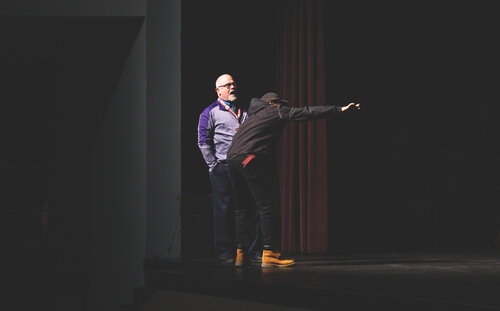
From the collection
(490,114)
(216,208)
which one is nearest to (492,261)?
(490,114)

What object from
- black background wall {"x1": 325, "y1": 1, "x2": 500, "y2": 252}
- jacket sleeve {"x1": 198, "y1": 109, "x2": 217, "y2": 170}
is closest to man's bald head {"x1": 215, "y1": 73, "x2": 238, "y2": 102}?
jacket sleeve {"x1": 198, "y1": 109, "x2": 217, "y2": 170}

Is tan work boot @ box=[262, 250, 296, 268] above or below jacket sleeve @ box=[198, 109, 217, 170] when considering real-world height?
below

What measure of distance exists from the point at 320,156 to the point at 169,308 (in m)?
2.11

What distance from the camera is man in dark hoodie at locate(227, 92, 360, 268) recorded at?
328 centimetres

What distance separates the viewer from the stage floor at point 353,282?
2.31 metres

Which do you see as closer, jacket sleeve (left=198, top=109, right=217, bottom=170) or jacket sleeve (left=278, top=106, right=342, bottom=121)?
jacket sleeve (left=278, top=106, right=342, bottom=121)

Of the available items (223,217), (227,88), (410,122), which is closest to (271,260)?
(223,217)

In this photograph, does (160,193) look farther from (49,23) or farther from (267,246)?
(49,23)

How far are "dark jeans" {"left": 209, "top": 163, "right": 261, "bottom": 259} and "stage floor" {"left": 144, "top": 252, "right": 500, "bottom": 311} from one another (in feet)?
0.59

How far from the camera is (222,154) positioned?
12.4 feet

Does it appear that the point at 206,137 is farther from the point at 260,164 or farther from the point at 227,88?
the point at 260,164

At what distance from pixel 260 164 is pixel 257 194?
0.19 metres

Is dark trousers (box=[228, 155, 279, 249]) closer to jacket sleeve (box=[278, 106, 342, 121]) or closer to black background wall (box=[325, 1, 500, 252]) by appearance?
jacket sleeve (box=[278, 106, 342, 121])

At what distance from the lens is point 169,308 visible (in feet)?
10.4
